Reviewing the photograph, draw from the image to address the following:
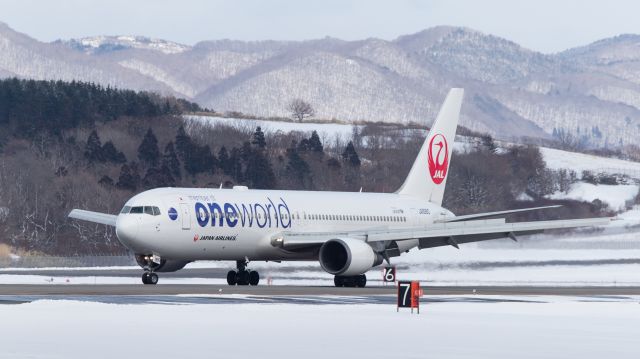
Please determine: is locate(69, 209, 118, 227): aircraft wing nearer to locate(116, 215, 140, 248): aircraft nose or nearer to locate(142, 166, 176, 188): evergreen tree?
locate(116, 215, 140, 248): aircraft nose

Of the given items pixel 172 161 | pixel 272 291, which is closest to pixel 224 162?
pixel 172 161

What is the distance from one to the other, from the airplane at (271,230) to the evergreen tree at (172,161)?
308 ft

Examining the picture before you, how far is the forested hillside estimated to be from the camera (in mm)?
118062

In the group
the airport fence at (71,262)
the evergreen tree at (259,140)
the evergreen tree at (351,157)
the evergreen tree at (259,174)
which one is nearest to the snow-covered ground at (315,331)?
the airport fence at (71,262)

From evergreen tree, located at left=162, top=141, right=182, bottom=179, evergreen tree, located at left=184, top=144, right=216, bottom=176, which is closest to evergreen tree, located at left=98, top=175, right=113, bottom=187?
evergreen tree, located at left=162, top=141, right=182, bottom=179

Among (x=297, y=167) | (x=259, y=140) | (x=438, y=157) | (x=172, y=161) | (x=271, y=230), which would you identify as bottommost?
(x=271, y=230)

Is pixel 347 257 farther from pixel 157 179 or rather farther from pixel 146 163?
pixel 146 163

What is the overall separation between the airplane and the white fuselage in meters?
0.04

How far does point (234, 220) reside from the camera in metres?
55.7

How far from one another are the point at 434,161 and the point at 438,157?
0.33 metres

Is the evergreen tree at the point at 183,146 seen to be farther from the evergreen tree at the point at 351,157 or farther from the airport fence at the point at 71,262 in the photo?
the airport fence at the point at 71,262

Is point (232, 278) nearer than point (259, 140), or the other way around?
point (232, 278)

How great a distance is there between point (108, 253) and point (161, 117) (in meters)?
84.8

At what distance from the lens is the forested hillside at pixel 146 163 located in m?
118
